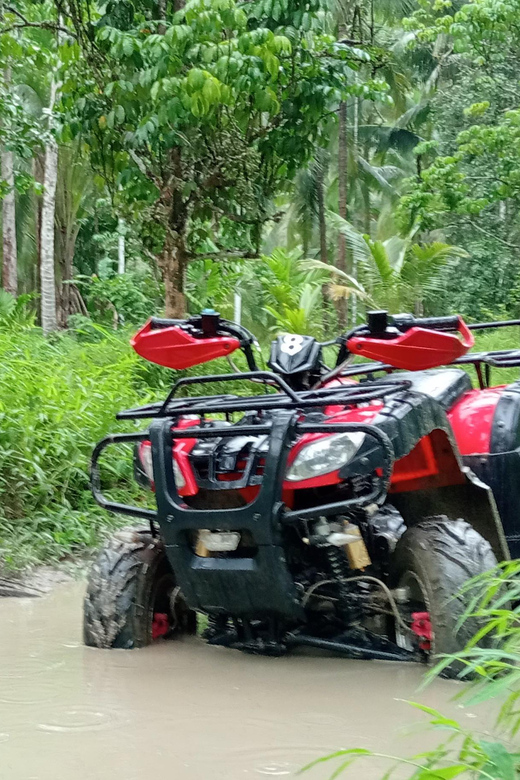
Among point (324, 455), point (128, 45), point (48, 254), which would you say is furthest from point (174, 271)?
point (48, 254)

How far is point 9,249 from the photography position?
19312 millimetres

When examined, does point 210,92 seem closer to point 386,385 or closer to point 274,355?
point 274,355

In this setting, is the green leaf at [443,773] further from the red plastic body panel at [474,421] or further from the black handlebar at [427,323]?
the red plastic body panel at [474,421]

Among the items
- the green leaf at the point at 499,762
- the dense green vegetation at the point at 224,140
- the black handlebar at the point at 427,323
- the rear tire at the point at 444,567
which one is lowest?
the rear tire at the point at 444,567

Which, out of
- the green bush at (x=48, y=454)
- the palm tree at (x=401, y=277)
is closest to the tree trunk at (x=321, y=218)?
the palm tree at (x=401, y=277)

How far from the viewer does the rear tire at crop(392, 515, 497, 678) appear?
3.33m

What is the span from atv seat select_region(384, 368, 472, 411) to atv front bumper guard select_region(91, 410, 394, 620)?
0.71 m

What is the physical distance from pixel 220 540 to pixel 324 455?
20.6 inches

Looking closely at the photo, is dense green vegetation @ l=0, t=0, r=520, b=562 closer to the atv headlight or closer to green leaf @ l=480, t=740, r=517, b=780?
the atv headlight

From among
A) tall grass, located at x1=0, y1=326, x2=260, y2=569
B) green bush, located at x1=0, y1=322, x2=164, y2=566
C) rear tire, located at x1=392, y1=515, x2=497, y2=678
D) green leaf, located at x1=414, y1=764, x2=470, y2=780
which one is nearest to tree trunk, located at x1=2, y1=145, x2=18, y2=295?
tall grass, located at x1=0, y1=326, x2=260, y2=569

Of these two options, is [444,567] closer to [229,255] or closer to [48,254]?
[229,255]

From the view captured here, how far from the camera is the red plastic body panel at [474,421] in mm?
4134

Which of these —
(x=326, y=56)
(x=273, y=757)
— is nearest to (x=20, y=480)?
(x=273, y=757)

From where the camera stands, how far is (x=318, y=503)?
363 centimetres
